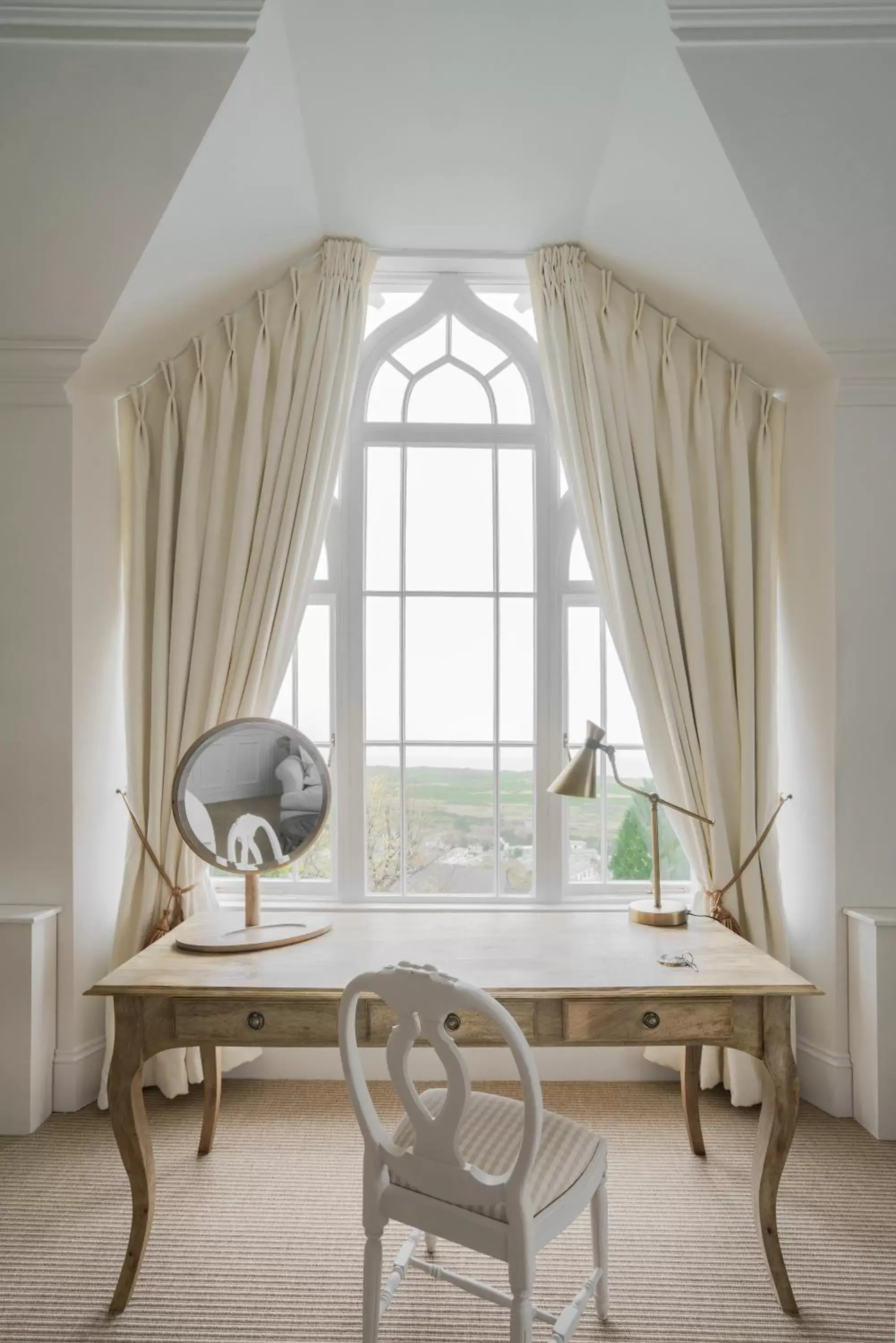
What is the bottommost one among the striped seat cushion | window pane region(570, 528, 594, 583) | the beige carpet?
the beige carpet

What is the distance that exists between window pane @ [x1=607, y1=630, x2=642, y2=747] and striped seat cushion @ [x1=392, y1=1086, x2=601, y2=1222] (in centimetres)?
153

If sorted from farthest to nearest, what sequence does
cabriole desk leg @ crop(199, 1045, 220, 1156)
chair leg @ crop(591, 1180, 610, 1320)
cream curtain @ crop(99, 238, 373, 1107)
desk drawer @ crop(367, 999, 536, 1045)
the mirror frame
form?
cream curtain @ crop(99, 238, 373, 1107)
cabriole desk leg @ crop(199, 1045, 220, 1156)
the mirror frame
desk drawer @ crop(367, 999, 536, 1045)
chair leg @ crop(591, 1180, 610, 1320)

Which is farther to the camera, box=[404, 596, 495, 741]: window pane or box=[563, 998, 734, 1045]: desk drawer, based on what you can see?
box=[404, 596, 495, 741]: window pane

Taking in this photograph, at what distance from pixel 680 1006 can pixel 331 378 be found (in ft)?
7.28

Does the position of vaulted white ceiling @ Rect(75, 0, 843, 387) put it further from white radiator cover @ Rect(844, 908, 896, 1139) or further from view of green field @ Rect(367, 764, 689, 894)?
white radiator cover @ Rect(844, 908, 896, 1139)

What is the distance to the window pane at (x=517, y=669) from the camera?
313cm

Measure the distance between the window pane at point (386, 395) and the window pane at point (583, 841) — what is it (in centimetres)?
161

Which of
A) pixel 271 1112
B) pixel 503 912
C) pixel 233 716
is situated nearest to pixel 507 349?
pixel 233 716

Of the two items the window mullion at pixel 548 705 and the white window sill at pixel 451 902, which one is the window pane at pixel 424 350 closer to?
the window mullion at pixel 548 705

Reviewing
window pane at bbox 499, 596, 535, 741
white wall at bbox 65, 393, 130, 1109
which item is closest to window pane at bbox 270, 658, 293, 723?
white wall at bbox 65, 393, 130, 1109

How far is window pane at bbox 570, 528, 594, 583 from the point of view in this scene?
3.14 metres

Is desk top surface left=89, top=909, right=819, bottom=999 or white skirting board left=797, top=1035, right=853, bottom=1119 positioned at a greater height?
desk top surface left=89, top=909, right=819, bottom=999

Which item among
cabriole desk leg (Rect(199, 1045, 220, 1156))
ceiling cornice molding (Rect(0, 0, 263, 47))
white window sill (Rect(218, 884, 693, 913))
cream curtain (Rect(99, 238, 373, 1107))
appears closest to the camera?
ceiling cornice molding (Rect(0, 0, 263, 47))

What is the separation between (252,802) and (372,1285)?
3.84 feet
